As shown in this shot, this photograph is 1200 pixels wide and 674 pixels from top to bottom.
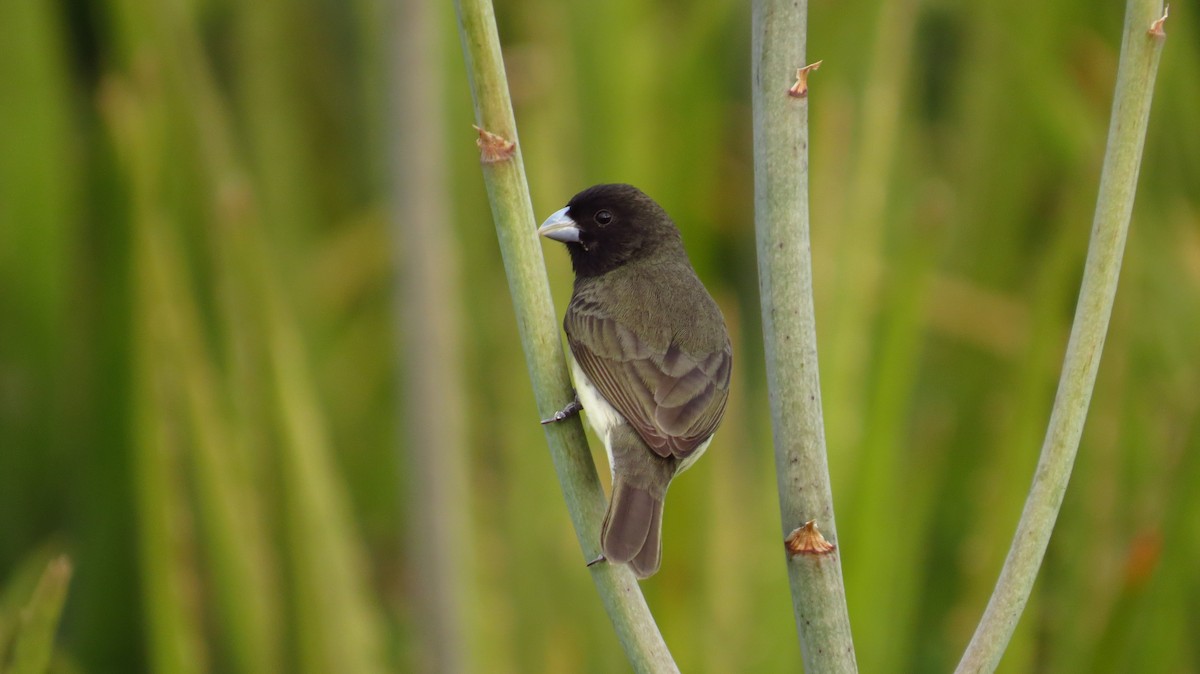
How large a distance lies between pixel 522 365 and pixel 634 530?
128 centimetres

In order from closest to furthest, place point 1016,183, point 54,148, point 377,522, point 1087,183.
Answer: point 1087,183, point 54,148, point 1016,183, point 377,522

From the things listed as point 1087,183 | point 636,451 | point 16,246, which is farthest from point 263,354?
point 1087,183

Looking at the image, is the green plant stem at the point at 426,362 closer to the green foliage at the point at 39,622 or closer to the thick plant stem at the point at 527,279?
the green foliage at the point at 39,622

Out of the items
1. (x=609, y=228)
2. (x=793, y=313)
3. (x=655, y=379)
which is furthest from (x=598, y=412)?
(x=793, y=313)

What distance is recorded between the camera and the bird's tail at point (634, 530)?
1370mm

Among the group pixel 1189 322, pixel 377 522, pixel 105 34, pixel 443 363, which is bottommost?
pixel 377 522

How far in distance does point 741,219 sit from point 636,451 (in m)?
2.25

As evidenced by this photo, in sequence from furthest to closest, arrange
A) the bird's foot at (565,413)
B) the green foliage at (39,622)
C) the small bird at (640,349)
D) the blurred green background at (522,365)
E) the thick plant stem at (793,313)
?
the blurred green background at (522,365) → the small bird at (640,349) → the green foliage at (39,622) → the bird's foot at (565,413) → the thick plant stem at (793,313)

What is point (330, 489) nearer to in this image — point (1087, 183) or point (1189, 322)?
point (1087, 183)

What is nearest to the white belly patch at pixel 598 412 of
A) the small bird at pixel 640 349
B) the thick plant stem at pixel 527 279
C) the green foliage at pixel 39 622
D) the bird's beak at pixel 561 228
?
the small bird at pixel 640 349

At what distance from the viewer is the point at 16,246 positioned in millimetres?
3086

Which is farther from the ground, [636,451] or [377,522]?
[636,451]

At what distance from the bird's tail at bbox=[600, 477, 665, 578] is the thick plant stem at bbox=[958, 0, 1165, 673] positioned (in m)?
0.35

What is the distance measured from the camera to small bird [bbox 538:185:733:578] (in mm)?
1900
